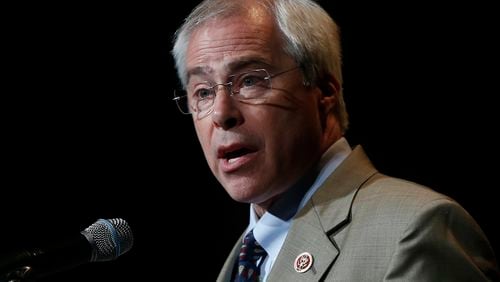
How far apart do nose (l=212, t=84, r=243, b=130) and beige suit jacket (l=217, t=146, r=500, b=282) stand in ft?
1.26

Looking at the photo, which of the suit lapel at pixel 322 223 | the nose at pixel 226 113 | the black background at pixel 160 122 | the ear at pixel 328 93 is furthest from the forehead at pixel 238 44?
the black background at pixel 160 122

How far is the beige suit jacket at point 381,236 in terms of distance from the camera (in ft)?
6.10

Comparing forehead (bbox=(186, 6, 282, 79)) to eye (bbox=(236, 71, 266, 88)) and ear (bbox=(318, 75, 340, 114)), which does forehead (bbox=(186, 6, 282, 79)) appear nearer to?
eye (bbox=(236, 71, 266, 88))

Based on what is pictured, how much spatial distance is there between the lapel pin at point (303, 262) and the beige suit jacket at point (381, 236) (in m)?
0.01

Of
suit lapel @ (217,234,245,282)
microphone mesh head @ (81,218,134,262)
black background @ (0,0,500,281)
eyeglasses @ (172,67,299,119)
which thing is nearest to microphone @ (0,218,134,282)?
microphone mesh head @ (81,218,134,262)

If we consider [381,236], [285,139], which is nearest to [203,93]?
[285,139]

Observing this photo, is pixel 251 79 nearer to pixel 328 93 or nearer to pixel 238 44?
pixel 238 44

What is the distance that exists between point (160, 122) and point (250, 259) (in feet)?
5.74

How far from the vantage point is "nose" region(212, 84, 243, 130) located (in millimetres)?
2367

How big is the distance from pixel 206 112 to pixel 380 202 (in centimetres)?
76

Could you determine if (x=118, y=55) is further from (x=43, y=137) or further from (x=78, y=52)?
(x=43, y=137)

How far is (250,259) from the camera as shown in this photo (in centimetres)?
247

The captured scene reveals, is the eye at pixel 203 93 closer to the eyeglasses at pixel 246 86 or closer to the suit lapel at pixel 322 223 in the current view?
the eyeglasses at pixel 246 86

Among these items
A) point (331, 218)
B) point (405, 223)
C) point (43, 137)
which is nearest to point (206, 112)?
point (331, 218)
